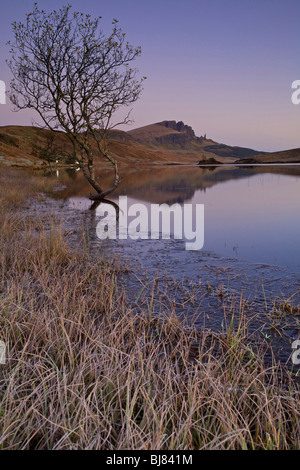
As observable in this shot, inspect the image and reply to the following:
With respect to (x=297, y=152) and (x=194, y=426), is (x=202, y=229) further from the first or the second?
(x=297, y=152)

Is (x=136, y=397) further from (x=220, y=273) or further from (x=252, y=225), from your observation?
(x=252, y=225)

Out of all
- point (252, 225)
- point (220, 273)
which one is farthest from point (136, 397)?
point (252, 225)

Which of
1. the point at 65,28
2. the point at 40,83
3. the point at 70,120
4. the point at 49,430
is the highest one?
the point at 65,28

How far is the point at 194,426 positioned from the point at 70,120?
45.0 feet

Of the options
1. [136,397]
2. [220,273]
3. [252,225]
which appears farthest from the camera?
[252,225]

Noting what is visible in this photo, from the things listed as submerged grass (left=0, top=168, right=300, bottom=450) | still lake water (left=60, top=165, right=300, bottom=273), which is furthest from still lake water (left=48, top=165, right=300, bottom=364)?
submerged grass (left=0, top=168, right=300, bottom=450)

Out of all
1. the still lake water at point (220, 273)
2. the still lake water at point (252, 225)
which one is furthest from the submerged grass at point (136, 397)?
the still lake water at point (252, 225)

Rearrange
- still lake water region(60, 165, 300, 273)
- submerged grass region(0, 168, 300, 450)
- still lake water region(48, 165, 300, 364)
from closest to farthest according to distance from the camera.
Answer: submerged grass region(0, 168, 300, 450), still lake water region(48, 165, 300, 364), still lake water region(60, 165, 300, 273)

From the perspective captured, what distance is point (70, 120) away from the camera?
45.9 ft

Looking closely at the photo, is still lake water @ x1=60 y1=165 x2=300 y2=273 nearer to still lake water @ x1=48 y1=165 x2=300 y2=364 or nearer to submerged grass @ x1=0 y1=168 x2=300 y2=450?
still lake water @ x1=48 y1=165 x2=300 y2=364

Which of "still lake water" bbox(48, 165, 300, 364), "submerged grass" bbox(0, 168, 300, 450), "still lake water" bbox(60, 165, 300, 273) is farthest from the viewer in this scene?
"still lake water" bbox(60, 165, 300, 273)

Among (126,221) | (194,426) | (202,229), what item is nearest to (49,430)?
(194,426)

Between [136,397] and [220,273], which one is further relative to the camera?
[220,273]

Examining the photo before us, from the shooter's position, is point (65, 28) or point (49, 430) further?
point (65, 28)
